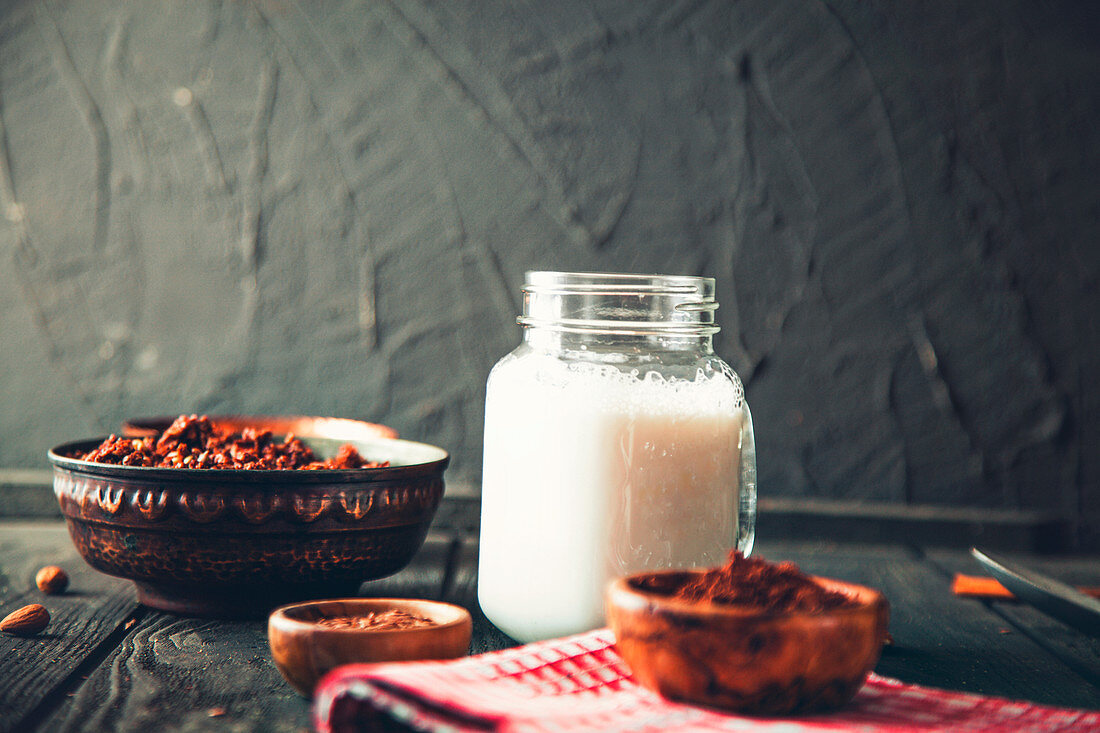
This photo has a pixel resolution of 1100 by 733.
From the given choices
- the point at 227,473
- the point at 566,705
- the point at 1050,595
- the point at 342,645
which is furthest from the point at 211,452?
the point at 1050,595

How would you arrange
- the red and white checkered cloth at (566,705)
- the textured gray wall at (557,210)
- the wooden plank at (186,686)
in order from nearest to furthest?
the red and white checkered cloth at (566,705) < the wooden plank at (186,686) < the textured gray wall at (557,210)

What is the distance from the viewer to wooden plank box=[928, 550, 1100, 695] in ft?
2.88

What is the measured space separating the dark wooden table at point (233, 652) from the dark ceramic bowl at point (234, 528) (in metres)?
0.05

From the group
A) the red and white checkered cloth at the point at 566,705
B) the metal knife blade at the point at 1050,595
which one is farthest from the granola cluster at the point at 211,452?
the metal knife blade at the point at 1050,595

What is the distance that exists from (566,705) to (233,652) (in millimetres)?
365

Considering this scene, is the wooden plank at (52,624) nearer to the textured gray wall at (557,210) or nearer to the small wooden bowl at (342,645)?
the small wooden bowl at (342,645)

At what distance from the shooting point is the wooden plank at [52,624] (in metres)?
0.70

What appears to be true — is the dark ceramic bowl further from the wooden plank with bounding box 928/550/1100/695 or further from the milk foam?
the wooden plank with bounding box 928/550/1100/695

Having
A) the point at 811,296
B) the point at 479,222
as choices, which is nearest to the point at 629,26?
the point at 479,222

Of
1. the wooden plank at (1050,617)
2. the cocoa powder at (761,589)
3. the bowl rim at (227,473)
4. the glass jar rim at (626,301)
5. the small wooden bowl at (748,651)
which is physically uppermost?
the glass jar rim at (626,301)

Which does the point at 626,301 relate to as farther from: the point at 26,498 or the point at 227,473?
the point at 26,498

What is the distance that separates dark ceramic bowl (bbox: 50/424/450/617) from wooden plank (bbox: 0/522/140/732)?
0.06 m

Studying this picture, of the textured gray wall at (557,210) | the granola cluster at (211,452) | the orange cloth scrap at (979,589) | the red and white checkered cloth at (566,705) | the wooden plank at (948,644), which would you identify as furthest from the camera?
the textured gray wall at (557,210)

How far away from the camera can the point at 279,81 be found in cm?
146
